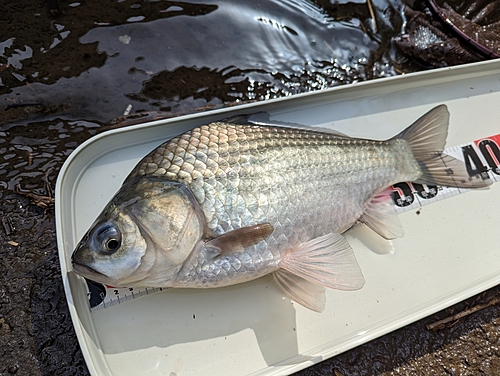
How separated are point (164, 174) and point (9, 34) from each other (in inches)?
51.7

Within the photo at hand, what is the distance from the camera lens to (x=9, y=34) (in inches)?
76.0

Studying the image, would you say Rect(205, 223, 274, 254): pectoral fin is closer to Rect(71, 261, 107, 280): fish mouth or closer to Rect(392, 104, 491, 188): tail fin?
Rect(71, 261, 107, 280): fish mouth

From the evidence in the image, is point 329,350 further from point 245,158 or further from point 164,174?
point 164,174

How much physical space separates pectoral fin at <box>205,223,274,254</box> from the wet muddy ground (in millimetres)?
806

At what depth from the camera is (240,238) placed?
52.2 inches

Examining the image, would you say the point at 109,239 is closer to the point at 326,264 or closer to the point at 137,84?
the point at 326,264

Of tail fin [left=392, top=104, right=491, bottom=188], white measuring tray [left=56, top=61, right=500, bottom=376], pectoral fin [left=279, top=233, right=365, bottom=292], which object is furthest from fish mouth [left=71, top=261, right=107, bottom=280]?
tail fin [left=392, top=104, right=491, bottom=188]

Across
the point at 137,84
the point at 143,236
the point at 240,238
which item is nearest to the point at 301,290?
the point at 240,238

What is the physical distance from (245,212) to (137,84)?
1053 mm

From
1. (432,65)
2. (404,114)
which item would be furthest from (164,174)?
(432,65)

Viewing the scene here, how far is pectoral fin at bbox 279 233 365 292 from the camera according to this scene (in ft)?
4.64

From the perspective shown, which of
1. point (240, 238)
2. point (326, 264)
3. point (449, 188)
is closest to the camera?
point (240, 238)

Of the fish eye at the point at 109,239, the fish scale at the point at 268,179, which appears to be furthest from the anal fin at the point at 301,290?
the fish eye at the point at 109,239

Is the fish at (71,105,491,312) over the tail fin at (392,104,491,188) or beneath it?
beneath
